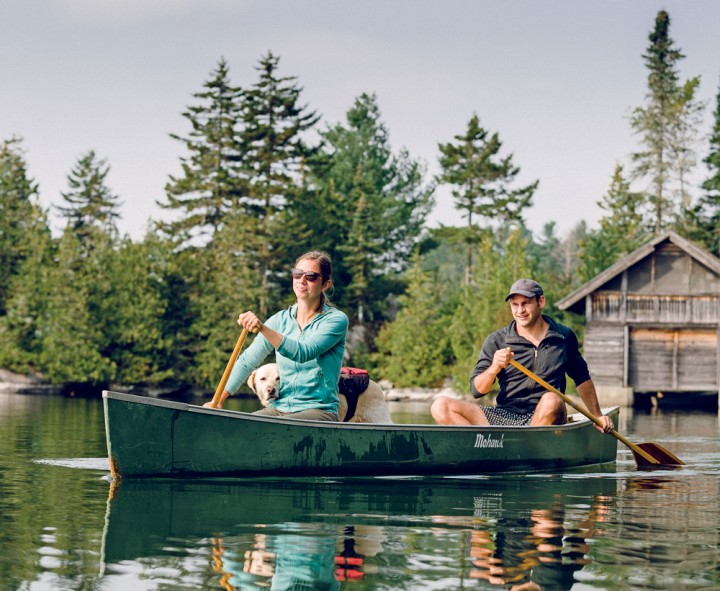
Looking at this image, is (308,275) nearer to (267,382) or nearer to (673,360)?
(267,382)

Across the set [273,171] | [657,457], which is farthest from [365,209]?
[657,457]

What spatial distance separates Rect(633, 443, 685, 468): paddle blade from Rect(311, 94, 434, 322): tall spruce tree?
129 feet

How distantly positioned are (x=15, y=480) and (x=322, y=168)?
4413cm

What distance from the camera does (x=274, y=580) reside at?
17.2 ft

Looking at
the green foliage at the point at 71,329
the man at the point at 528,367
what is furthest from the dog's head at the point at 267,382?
the green foliage at the point at 71,329

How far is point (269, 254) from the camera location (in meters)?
47.7

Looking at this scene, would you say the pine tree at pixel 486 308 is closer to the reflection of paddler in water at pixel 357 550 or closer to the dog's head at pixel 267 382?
the dog's head at pixel 267 382

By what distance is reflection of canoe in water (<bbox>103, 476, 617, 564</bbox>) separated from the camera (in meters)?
6.69

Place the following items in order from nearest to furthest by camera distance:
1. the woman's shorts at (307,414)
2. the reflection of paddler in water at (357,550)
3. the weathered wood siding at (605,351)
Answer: the reflection of paddler in water at (357,550) → the woman's shorts at (307,414) → the weathered wood siding at (605,351)

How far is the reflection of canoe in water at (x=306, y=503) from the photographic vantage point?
6.69 meters

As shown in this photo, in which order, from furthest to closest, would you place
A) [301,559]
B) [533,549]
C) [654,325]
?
[654,325]
[533,549]
[301,559]

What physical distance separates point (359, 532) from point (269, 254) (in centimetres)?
4125

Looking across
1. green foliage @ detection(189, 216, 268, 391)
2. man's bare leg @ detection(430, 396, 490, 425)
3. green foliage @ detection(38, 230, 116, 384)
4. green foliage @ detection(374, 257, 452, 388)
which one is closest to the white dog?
man's bare leg @ detection(430, 396, 490, 425)

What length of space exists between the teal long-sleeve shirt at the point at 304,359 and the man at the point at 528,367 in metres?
1.28
